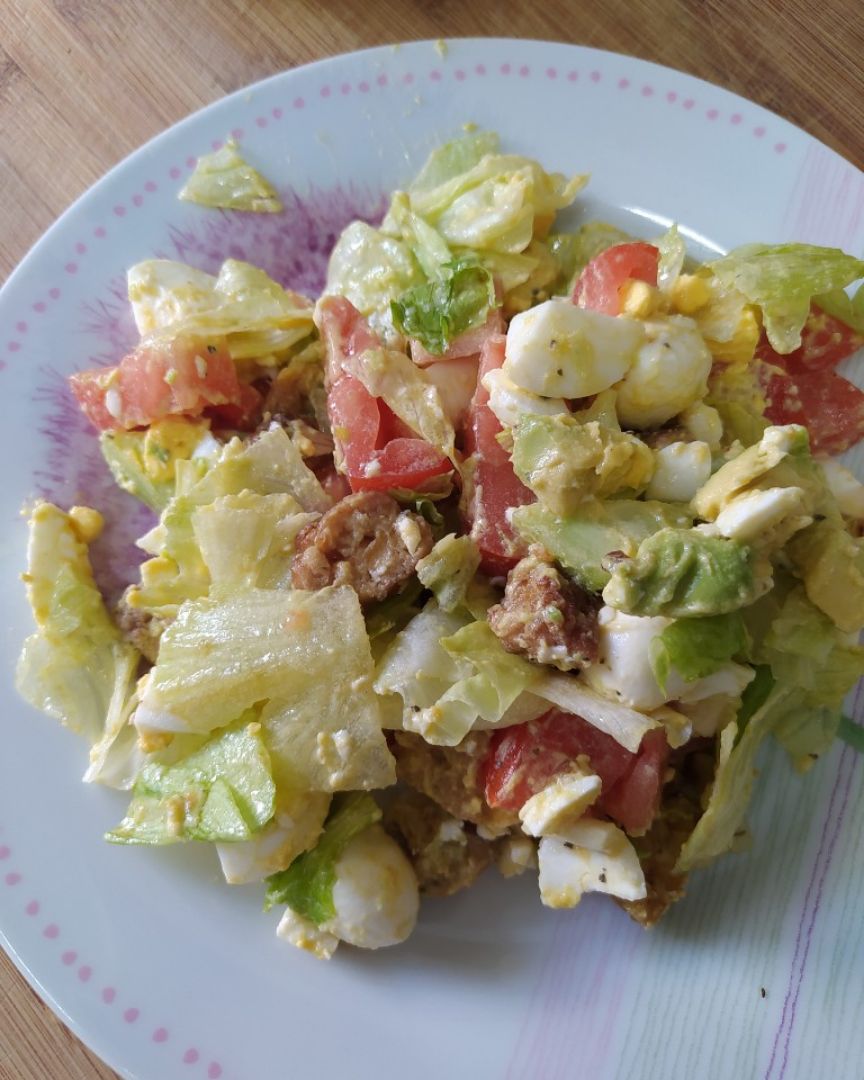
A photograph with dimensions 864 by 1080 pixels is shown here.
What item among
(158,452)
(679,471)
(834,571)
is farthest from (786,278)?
(158,452)

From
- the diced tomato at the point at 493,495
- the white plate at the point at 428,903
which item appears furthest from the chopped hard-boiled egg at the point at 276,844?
the diced tomato at the point at 493,495

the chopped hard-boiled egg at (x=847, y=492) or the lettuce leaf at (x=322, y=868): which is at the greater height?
the chopped hard-boiled egg at (x=847, y=492)

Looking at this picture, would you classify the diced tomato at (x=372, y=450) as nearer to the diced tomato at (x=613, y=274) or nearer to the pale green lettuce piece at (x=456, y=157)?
the diced tomato at (x=613, y=274)

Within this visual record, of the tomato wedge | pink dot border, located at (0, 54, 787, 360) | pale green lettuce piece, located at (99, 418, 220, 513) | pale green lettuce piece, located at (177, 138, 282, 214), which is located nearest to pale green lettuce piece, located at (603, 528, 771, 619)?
the tomato wedge

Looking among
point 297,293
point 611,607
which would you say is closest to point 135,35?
point 297,293

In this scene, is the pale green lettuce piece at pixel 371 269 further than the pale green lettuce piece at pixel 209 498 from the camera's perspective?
Yes

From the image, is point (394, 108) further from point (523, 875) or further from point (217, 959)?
point (217, 959)
